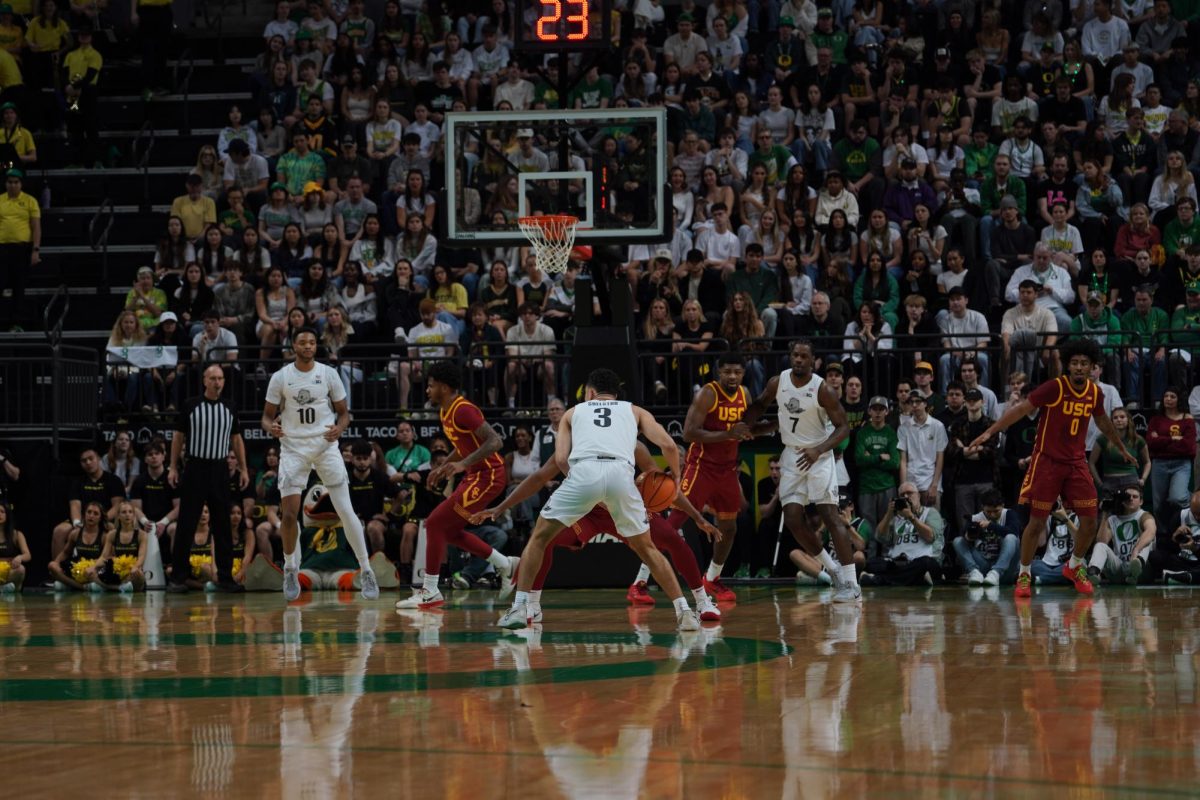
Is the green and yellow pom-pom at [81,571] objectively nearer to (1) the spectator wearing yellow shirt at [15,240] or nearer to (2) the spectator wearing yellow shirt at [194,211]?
(1) the spectator wearing yellow shirt at [15,240]

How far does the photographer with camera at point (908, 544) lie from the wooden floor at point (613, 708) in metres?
4.35

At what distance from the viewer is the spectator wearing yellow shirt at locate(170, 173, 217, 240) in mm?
22219

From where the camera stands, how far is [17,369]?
19.6 metres

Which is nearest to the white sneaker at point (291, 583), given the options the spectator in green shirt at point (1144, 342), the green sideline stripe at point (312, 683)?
the green sideline stripe at point (312, 683)

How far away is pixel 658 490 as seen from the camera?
36.9 ft

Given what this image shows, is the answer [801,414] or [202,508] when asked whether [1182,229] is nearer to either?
[801,414]

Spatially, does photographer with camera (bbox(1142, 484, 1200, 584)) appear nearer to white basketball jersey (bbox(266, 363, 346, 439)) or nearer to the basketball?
the basketball

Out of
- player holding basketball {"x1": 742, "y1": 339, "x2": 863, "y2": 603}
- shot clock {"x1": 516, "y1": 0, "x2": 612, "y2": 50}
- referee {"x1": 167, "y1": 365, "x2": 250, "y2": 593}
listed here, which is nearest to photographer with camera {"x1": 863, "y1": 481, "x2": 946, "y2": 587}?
player holding basketball {"x1": 742, "y1": 339, "x2": 863, "y2": 603}

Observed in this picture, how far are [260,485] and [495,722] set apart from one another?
12273mm

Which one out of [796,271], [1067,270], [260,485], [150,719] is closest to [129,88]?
[260,485]

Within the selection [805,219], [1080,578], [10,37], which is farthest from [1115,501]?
[10,37]

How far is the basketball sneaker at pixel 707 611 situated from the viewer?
11.3 meters

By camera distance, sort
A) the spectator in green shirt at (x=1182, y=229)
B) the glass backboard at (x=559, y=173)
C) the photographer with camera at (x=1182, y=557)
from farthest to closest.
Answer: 1. the spectator in green shirt at (x=1182, y=229)
2. the photographer with camera at (x=1182, y=557)
3. the glass backboard at (x=559, y=173)

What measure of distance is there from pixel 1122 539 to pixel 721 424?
480 centimetres
